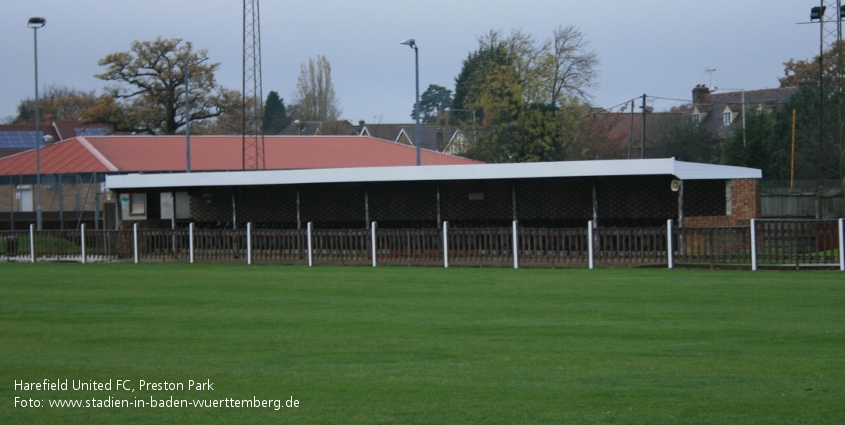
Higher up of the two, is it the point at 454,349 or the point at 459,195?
the point at 459,195

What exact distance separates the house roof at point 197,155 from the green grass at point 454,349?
35703 mm

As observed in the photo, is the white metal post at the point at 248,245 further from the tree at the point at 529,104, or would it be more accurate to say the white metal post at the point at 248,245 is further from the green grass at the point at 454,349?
the tree at the point at 529,104

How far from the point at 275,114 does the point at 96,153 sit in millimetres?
75322

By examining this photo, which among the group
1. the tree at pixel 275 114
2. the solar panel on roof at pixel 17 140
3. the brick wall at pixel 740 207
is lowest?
the brick wall at pixel 740 207

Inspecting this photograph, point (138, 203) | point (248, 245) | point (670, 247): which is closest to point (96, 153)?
point (138, 203)

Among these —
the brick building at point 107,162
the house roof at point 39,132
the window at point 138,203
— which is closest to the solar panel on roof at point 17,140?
the house roof at point 39,132

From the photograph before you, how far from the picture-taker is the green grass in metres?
7.11

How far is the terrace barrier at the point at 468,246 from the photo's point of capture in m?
20.1

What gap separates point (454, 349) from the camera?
974cm

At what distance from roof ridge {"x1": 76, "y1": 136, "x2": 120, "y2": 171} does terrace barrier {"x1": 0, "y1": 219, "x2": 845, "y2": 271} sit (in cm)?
1959

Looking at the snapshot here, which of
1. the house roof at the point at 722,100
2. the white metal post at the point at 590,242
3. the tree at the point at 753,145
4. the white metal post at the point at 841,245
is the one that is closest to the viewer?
the white metal post at the point at 841,245

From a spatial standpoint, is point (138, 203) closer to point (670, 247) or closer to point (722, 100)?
point (670, 247)

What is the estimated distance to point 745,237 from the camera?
2048 centimetres

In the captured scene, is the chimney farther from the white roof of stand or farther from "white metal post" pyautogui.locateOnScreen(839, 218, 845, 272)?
"white metal post" pyautogui.locateOnScreen(839, 218, 845, 272)
